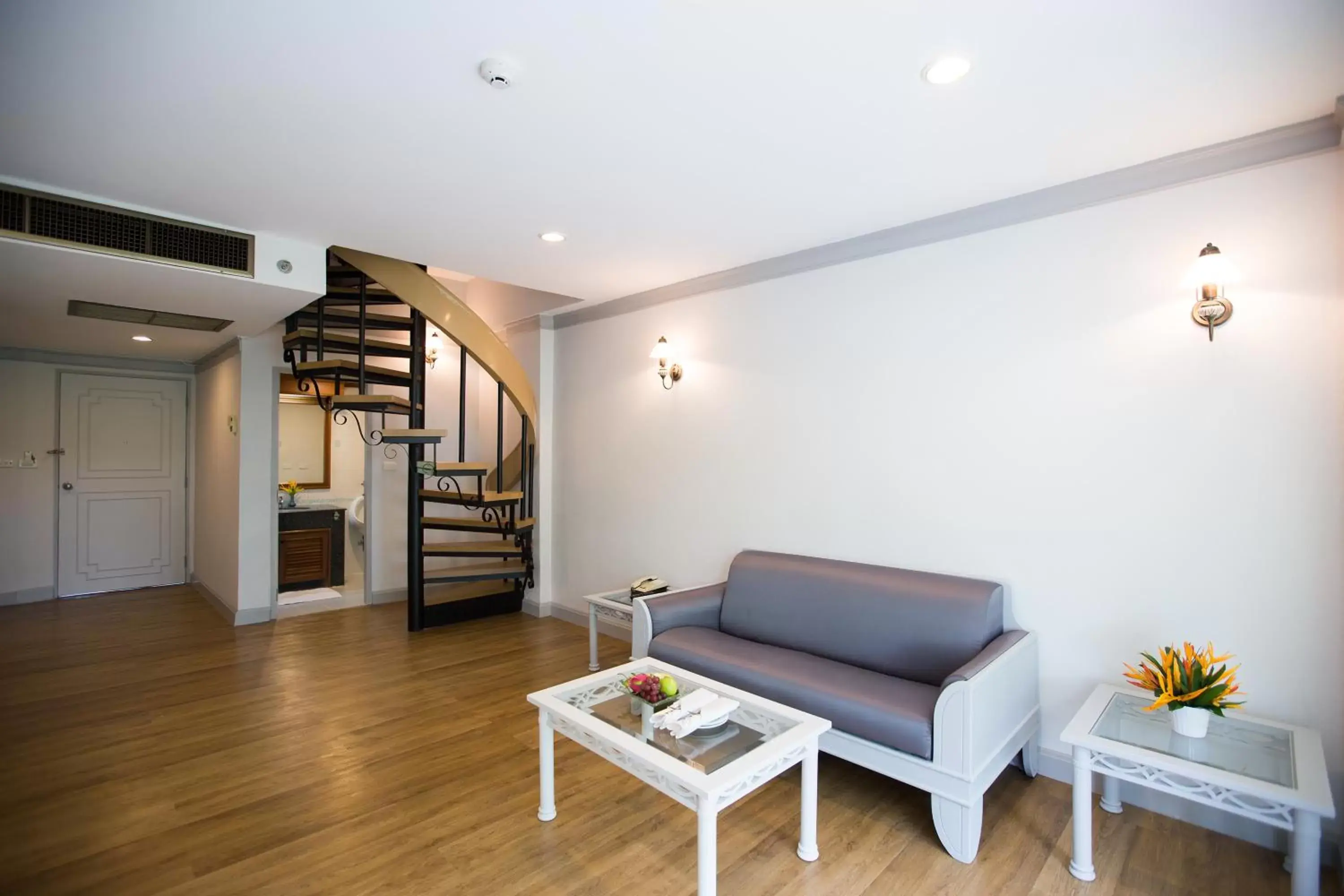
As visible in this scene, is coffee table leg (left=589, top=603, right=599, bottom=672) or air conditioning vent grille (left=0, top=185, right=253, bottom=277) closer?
air conditioning vent grille (left=0, top=185, right=253, bottom=277)

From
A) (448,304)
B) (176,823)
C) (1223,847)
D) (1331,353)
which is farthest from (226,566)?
(1331,353)

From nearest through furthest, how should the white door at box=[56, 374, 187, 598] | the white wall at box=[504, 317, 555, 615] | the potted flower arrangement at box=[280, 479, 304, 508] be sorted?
1. the white wall at box=[504, 317, 555, 615]
2. the white door at box=[56, 374, 187, 598]
3. the potted flower arrangement at box=[280, 479, 304, 508]

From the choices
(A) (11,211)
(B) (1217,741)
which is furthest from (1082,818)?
(A) (11,211)

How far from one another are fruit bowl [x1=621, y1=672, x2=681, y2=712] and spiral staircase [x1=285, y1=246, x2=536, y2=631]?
2639 millimetres

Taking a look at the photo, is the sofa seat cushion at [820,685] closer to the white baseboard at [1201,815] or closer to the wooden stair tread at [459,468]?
the white baseboard at [1201,815]

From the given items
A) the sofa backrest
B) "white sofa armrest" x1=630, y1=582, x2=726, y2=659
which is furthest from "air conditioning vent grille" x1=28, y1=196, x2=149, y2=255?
the sofa backrest

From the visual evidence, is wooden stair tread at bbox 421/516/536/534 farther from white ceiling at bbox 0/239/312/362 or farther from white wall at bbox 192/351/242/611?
white ceiling at bbox 0/239/312/362

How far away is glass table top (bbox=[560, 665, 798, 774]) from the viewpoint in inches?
81.5

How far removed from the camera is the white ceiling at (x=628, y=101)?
1657 millimetres

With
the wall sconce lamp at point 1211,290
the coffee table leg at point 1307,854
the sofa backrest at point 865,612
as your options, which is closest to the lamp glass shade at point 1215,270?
the wall sconce lamp at point 1211,290

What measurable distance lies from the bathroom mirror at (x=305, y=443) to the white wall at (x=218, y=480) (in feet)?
2.46

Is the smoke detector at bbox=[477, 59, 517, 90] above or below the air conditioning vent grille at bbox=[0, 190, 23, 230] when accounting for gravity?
above

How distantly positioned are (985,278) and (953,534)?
1.21 metres

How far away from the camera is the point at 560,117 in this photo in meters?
2.15
